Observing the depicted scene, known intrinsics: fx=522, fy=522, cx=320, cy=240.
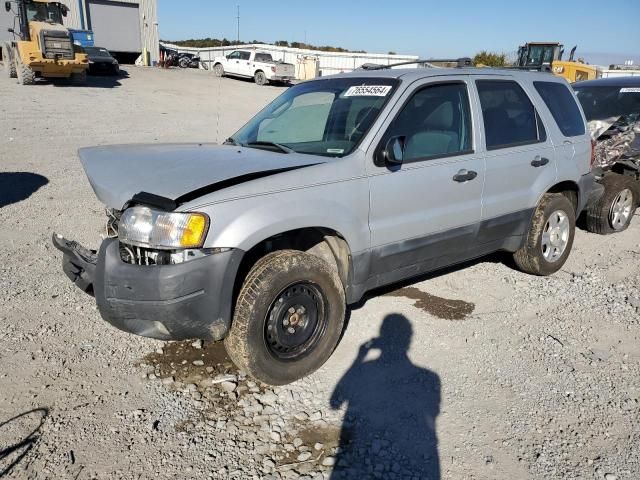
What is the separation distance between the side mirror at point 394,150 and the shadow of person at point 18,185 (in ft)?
18.1

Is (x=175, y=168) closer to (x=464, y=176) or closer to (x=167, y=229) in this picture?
(x=167, y=229)

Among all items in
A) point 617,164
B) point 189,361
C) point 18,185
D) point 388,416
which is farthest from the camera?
point 18,185

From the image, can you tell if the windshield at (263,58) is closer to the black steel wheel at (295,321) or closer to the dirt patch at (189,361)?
the dirt patch at (189,361)

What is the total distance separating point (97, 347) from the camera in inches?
145

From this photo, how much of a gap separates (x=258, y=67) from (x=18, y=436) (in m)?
29.4

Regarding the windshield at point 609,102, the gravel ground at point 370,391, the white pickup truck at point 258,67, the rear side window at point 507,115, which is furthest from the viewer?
the white pickup truck at point 258,67

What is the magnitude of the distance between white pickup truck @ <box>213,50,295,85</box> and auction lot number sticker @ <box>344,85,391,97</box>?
27.2 meters

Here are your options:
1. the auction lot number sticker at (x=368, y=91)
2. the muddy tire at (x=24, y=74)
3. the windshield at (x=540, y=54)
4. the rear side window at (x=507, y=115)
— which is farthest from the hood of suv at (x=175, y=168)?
the windshield at (x=540, y=54)

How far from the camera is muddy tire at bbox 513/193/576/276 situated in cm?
485

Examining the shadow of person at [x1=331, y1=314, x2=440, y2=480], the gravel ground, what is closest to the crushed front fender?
the gravel ground

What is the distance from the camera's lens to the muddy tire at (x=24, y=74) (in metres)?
19.9

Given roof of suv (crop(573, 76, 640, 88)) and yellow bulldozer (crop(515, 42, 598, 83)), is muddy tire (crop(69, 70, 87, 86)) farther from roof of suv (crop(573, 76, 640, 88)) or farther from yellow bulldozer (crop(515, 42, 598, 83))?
roof of suv (crop(573, 76, 640, 88))

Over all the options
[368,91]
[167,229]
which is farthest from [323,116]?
[167,229]

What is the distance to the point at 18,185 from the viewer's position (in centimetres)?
762
